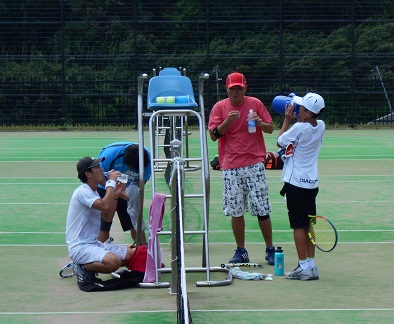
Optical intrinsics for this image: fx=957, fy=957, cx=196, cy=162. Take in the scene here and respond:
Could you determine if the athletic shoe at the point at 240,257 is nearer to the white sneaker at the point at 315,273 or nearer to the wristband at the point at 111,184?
the white sneaker at the point at 315,273

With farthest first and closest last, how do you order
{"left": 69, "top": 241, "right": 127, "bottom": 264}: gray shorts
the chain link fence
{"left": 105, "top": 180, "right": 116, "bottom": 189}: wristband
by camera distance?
the chain link fence, {"left": 105, "top": 180, "right": 116, "bottom": 189}: wristband, {"left": 69, "top": 241, "right": 127, "bottom": 264}: gray shorts

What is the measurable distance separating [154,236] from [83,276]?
72cm

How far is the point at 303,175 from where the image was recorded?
8.77 m

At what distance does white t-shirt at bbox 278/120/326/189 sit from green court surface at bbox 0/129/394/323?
3.04 feet

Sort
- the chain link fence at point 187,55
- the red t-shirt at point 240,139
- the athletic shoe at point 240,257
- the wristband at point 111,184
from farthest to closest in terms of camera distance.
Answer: the chain link fence at point 187,55 < the red t-shirt at point 240,139 < the athletic shoe at point 240,257 < the wristband at point 111,184

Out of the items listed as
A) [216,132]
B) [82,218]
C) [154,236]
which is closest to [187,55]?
[216,132]

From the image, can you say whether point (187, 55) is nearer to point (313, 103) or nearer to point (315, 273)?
point (313, 103)

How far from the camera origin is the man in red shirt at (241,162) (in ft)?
31.4

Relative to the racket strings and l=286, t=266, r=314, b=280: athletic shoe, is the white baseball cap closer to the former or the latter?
the racket strings

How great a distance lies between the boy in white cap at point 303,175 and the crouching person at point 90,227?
60.5 inches

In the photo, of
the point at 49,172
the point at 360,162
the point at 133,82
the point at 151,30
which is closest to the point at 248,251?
the point at 49,172

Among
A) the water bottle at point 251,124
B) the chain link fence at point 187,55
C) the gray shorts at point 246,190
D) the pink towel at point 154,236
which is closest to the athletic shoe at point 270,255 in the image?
the gray shorts at point 246,190

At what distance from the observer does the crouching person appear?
27.7 ft

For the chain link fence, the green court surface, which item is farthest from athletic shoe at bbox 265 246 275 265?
the chain link fence
